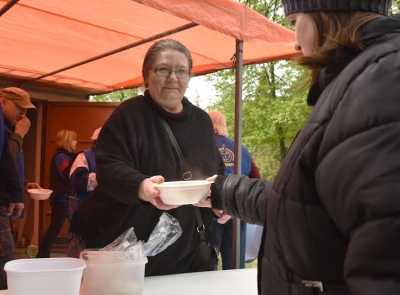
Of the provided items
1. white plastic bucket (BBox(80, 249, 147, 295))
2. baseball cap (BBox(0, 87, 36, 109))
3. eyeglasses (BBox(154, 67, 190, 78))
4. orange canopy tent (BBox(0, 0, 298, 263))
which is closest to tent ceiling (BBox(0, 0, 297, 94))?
orange canopy tent (BBox(0, 0, 298, 263))

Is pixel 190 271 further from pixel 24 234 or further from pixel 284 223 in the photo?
pixel 24 234

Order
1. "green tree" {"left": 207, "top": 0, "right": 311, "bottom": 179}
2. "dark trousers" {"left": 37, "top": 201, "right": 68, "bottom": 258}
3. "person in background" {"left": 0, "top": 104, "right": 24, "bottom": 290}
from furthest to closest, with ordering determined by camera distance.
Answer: "green tree" {"left": 207, "top": 0, "right": 311, "bottom": 179}
"dark trousers" {"left": 37, "top": 201, "right": 68, "bottom": 258}
"person in background" {"left": 0, "top": 104, "right": 24, "bottom": 290}

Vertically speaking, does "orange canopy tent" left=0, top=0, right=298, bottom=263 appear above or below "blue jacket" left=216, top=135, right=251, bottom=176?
above

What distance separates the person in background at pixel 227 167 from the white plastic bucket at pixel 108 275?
2077 mm

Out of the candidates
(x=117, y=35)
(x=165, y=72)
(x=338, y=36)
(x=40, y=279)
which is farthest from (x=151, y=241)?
(x=117, y=35)

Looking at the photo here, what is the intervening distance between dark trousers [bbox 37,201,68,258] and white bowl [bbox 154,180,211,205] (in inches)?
140

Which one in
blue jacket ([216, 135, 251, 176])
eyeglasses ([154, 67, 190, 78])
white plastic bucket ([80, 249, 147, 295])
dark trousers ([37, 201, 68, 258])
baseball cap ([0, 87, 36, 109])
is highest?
baseball cap ([0, 87, 36, 109])

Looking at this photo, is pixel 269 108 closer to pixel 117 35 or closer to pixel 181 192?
pixel 117 35

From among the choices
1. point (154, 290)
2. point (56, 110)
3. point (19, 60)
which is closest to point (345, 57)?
point (154, 290)

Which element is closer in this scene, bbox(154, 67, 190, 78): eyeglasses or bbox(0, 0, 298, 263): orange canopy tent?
bbox(154, 67, 190, 78): eyeglasses

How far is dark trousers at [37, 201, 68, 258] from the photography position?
4.58 meters

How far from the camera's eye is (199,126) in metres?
1.82

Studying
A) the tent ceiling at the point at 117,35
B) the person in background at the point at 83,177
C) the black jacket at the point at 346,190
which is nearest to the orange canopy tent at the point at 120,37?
the tent ceiling at the point at 117,35

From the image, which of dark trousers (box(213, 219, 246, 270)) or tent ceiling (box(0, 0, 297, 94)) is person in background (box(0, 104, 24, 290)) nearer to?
tent ceiling (box(0, 0, 297, 94))
